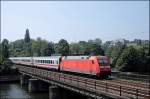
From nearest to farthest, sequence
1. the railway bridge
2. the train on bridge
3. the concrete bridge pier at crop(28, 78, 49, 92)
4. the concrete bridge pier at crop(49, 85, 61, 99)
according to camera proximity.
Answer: the railway bridge < the train on bridge < the concrete bridge pier at crop(49, 85, 61, 99) < the concrete bridge pier at crop(28, 78, 49, 92)

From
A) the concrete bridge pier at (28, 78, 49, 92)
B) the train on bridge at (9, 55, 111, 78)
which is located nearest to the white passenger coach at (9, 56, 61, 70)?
the train on bridge at (9, 55, 111, 78)

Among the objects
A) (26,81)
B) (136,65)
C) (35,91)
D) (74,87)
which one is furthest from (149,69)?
(74,87)

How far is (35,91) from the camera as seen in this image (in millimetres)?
60656

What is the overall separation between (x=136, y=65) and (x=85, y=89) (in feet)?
231

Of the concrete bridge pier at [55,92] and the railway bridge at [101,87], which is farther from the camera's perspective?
the concrete bridge pier at [55,92]

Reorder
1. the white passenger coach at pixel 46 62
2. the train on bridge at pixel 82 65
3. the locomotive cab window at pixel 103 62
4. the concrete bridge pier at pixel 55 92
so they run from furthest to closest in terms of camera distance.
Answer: the white passenger coach at pixel 46 62 → the concrete bridge pier at pixel 55 92 → the locomotive cab window at pixel 103 62 → the train on bridge at pixel 82 65

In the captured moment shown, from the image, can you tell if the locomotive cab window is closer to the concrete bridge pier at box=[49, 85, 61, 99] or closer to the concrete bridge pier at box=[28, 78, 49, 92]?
the concrete bridge pier at box=[49, 85, 61, 99]

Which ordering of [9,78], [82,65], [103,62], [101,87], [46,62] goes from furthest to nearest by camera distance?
[9,78] → [46,62] → [82,65] → [103,62] → [101,87]

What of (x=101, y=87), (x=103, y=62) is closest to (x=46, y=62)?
(x=103, y=62)

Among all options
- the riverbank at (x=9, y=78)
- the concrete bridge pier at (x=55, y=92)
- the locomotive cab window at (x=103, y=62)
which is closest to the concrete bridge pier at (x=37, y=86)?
the concrete bridge pier at (x=55, y=92)

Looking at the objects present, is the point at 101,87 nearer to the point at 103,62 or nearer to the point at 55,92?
the point at 103,62

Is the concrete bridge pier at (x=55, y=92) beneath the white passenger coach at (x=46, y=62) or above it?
beneath

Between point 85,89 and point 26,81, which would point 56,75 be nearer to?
point 85,89

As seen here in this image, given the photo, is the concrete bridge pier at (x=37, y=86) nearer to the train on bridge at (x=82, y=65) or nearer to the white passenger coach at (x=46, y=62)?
the train on bridge at (x=82, y=65)
